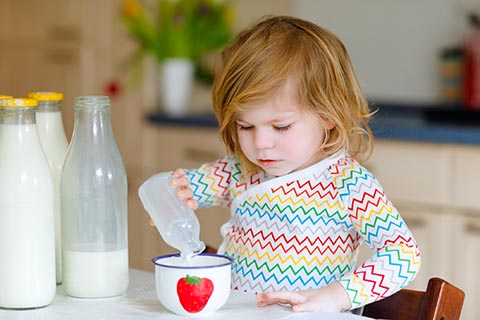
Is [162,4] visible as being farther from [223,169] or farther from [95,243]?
[95,243]

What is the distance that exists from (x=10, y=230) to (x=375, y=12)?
7.79 ft

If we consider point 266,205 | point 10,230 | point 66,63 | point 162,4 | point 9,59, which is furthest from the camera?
point 9,59

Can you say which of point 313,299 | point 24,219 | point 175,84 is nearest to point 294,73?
point 313,299

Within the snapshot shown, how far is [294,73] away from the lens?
129cm

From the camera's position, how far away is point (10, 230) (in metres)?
1.10

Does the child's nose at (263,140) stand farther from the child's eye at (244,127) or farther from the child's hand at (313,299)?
the child's hand at (313,299)

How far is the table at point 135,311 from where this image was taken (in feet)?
3.55

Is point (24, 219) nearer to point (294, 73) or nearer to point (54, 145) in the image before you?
point (54, 145)

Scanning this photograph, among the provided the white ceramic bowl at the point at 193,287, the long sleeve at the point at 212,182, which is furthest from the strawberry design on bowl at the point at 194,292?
the long sleeve at the point at 212,182

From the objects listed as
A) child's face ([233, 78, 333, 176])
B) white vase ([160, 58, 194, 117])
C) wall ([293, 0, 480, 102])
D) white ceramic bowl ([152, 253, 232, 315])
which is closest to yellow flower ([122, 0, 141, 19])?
white vase ([160, 58, 194, 117])

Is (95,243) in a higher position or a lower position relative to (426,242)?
higher

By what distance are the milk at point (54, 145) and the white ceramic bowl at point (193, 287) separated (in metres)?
0.21

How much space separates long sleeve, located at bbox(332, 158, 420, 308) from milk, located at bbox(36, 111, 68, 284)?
0.41m

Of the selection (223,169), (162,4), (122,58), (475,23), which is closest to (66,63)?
(122,58)
